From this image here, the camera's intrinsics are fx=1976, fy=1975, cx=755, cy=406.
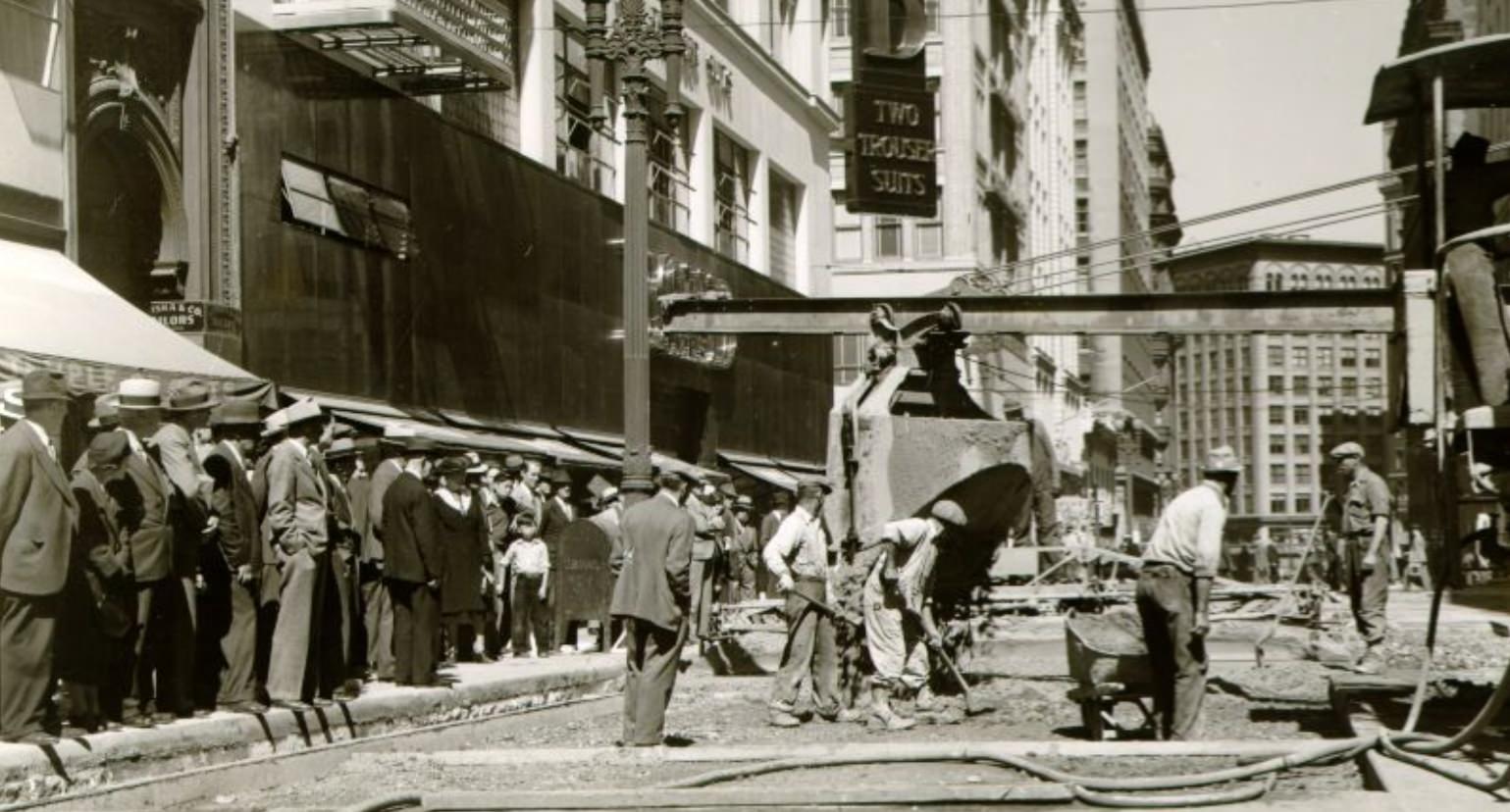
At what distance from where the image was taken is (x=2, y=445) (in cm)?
1041

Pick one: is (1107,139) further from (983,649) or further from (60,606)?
(60,606)

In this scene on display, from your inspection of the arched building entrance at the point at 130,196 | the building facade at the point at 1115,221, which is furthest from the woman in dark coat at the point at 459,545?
the building facade at the point at 1115,221

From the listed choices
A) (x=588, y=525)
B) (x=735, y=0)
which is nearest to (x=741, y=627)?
(x=588, y=525)

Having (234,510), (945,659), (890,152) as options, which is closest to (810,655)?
(945,659)

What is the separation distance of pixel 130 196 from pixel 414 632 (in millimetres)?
6263

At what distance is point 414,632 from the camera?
15.1 metres

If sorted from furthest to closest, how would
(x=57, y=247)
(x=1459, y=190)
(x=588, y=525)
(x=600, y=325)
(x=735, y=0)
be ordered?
(x=735, y=0)
(x=600, y=325)
(x=588, y=525)
(x=57, y=247)
(x=1459, y=190)

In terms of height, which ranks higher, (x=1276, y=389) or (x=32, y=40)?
(x=1276, y=389)

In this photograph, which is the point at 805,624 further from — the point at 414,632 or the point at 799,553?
the point at 414,632

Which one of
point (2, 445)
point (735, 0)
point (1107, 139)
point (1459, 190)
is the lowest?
point (2, 445)

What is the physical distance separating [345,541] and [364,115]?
980 centimetres

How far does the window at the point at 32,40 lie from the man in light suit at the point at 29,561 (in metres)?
6.92

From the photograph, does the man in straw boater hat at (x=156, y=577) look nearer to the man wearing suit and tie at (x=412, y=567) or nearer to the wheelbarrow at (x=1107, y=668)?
the man wearing suit and tie at (x=412, y=567)

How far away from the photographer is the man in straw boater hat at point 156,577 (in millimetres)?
11602
